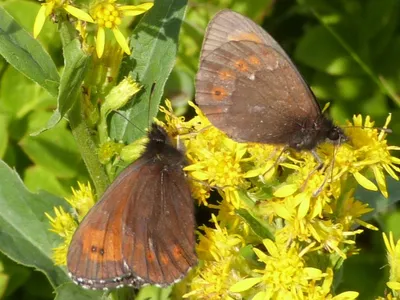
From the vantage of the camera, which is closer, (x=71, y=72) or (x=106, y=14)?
(x=71, y=72)

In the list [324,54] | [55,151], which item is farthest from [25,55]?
[324,54]

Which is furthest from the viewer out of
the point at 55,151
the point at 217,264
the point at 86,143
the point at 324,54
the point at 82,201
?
the point at 324,54

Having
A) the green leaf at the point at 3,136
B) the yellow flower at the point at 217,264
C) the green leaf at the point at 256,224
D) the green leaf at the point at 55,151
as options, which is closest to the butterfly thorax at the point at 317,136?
the green leaf at the point at 256,224

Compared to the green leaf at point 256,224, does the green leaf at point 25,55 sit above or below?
above

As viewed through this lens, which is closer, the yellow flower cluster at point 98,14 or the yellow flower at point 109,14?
the yellow flower cluster at point 98,14

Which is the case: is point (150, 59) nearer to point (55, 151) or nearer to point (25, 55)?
point (25, 55)

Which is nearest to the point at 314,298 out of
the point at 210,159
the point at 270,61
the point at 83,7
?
the point at 210,159

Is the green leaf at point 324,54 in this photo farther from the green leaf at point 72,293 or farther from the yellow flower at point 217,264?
the green leaf at point 72,293

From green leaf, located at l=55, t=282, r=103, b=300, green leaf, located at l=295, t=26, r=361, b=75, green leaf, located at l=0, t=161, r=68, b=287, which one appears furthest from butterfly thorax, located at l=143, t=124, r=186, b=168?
green leaf, located at l=295, t=26, r=361, b=75
